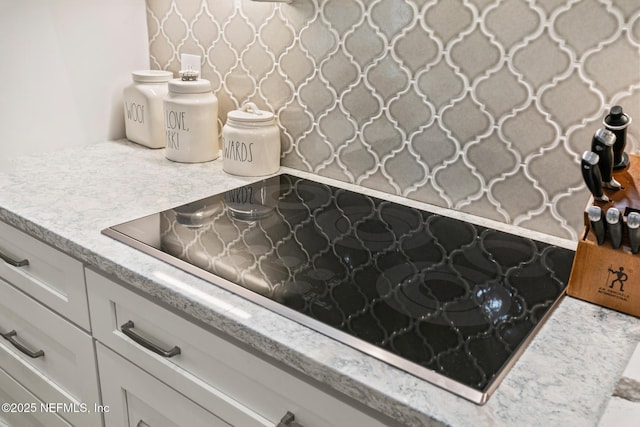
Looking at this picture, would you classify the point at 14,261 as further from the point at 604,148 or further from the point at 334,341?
the point at 604,148

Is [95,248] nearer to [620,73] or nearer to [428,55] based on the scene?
[428,55]

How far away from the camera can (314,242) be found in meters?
1.13

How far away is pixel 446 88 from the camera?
123 cm

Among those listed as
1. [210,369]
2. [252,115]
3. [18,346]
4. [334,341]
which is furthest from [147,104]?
[334,341]

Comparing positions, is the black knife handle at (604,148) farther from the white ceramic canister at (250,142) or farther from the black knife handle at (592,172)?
the white ceramic canister at (250,142)

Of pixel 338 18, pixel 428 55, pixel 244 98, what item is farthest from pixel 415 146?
pixel 244 98

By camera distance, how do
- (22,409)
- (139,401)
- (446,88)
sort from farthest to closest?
(22,409) → (446,88) → (139,401)

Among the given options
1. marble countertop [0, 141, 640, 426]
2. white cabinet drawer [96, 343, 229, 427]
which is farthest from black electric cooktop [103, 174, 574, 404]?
white cabinet drawer [96, 343, 229, 427]

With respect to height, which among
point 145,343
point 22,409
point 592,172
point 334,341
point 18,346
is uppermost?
point 592,172

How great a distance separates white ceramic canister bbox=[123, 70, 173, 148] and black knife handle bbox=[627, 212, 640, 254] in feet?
4.05

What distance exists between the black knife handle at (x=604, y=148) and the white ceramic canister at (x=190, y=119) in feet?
3.20

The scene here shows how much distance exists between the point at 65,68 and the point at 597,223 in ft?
4.62

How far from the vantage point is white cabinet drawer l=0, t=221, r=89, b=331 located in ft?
3.75

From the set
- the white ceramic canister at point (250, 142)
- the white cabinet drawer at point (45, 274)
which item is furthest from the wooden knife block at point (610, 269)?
the white cabinet drawer at point (45, 274)
